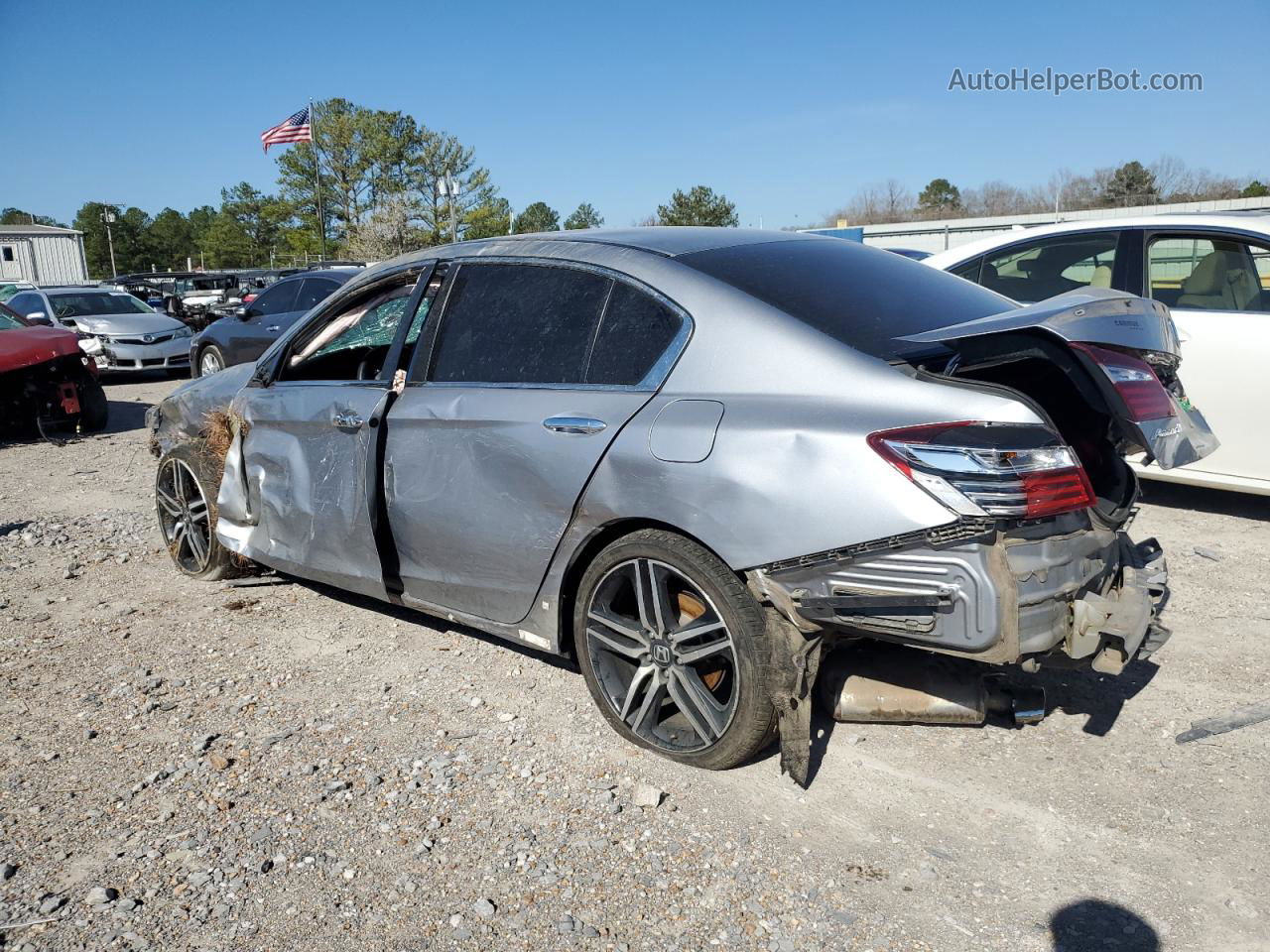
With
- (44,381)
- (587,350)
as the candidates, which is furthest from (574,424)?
(44,381)

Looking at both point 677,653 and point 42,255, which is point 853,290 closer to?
point 677,653

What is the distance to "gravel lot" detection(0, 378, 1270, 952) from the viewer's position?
254cm

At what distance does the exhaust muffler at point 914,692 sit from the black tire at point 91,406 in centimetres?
964

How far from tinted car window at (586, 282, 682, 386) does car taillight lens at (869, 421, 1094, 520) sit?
33.4 inches

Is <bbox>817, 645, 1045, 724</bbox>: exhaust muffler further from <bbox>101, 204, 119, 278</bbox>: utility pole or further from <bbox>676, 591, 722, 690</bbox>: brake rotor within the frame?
<bbox>101, 204, 119, 278</bbox>: utility pole

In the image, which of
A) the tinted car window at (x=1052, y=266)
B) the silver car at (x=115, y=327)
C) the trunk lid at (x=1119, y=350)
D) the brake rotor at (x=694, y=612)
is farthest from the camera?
the silver car at (x=115, y=327)

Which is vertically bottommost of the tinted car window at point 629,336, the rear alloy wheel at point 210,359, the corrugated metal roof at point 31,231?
the rear alloy wheel at point 210,359

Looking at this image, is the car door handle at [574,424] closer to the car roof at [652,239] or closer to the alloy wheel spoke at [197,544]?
the car roof at [652,239]

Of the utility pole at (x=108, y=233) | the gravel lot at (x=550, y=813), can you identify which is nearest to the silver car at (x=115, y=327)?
the gravel lot at (x=550, y=813)

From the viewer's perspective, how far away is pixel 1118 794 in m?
3.05

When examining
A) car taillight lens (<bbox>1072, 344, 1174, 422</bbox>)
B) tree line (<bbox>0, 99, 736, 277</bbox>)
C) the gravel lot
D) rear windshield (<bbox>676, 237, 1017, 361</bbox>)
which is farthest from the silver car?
tree line (<bbox>0, 99, 736, 277</bbox>)

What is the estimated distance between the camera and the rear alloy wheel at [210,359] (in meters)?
14.5

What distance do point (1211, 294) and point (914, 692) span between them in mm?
3847

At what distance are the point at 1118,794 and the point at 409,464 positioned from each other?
268 cm
